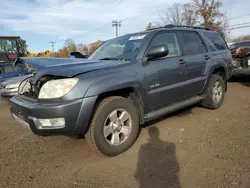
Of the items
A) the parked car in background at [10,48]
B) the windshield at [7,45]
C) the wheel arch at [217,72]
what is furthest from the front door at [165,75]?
the windshield at [7,45]

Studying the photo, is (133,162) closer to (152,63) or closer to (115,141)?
(115,141)

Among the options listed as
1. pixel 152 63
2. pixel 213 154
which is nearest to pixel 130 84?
pixel 152 63

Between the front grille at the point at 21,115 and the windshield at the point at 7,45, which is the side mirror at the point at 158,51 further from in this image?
the windshield at the point at 7,45

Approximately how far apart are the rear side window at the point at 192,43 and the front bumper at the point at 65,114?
237 centimetres

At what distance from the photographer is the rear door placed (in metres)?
4.16

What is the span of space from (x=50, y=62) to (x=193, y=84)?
2.61 metres

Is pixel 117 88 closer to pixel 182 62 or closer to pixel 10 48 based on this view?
pixel 182 62

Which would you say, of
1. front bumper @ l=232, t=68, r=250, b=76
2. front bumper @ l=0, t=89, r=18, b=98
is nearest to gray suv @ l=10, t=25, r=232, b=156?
front bumper @ l=0, t=89, r=18, b=98

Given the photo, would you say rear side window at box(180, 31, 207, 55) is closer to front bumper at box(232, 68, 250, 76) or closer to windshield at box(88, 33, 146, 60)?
windshield at box(88, 33, 146, 60)

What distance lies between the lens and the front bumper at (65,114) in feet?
8.65

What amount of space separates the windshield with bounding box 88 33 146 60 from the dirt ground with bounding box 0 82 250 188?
4.55ft

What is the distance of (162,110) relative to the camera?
3.70 metres

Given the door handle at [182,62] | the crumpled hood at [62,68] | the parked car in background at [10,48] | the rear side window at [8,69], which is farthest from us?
the parked car in background at [10,48]

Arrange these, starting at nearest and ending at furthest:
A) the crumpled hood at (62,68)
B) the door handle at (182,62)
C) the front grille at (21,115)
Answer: the crumpled hood at (62,68) < the front grille at (21,115) < the door handle at (182,62)
